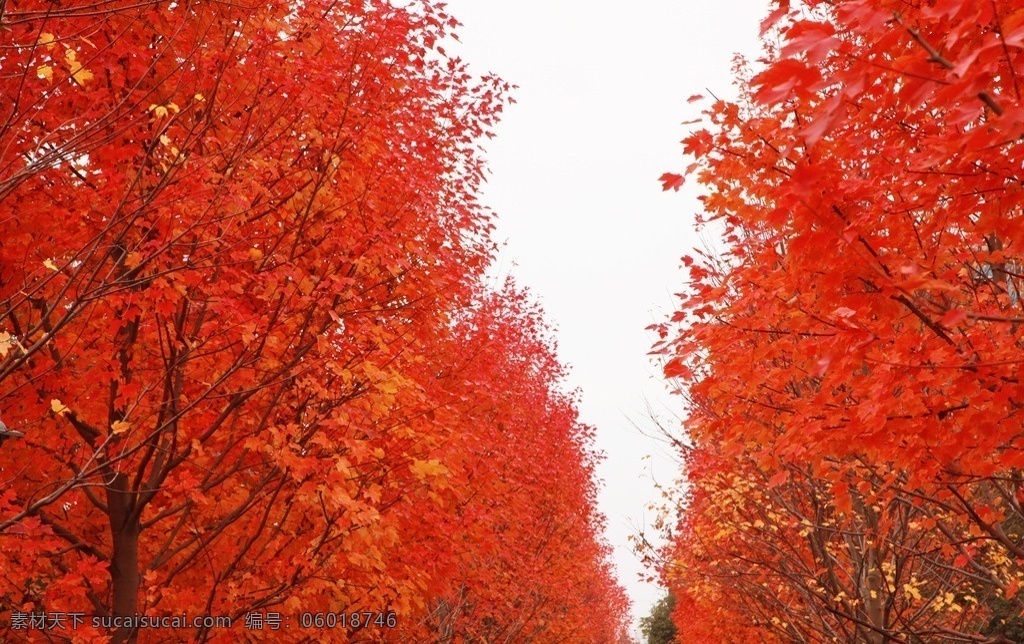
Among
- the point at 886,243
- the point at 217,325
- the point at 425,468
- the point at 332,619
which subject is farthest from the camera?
the point at 332,619

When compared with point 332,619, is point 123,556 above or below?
above

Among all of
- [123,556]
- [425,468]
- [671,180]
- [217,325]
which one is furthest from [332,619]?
[671,180]

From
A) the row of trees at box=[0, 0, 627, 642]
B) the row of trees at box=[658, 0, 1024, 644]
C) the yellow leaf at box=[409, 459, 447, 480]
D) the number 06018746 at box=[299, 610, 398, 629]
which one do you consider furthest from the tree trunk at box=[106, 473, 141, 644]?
the row of trees at box=[658, 0, 1024, 644]

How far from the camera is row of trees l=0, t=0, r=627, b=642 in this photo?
214 inches

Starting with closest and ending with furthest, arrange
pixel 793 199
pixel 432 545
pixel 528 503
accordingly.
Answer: pixel 793 199 < pixel 432 545 < pixel 528 503

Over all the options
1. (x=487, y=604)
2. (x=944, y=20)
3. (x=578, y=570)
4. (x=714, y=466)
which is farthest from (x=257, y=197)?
(x=578, y=570)

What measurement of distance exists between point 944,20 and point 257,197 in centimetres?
456

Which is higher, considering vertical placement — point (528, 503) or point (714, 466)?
point (528, 503)

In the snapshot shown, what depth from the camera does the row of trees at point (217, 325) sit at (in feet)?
17.9

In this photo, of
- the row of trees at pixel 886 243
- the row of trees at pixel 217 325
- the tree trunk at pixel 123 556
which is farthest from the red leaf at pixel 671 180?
the tree trunk at pixel 123 556

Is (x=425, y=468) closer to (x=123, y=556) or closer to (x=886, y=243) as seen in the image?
(x=123, y=556)

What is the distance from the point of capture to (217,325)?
575cm

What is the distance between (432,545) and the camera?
369 inches

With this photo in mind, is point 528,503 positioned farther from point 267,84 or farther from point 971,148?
point 971,148
